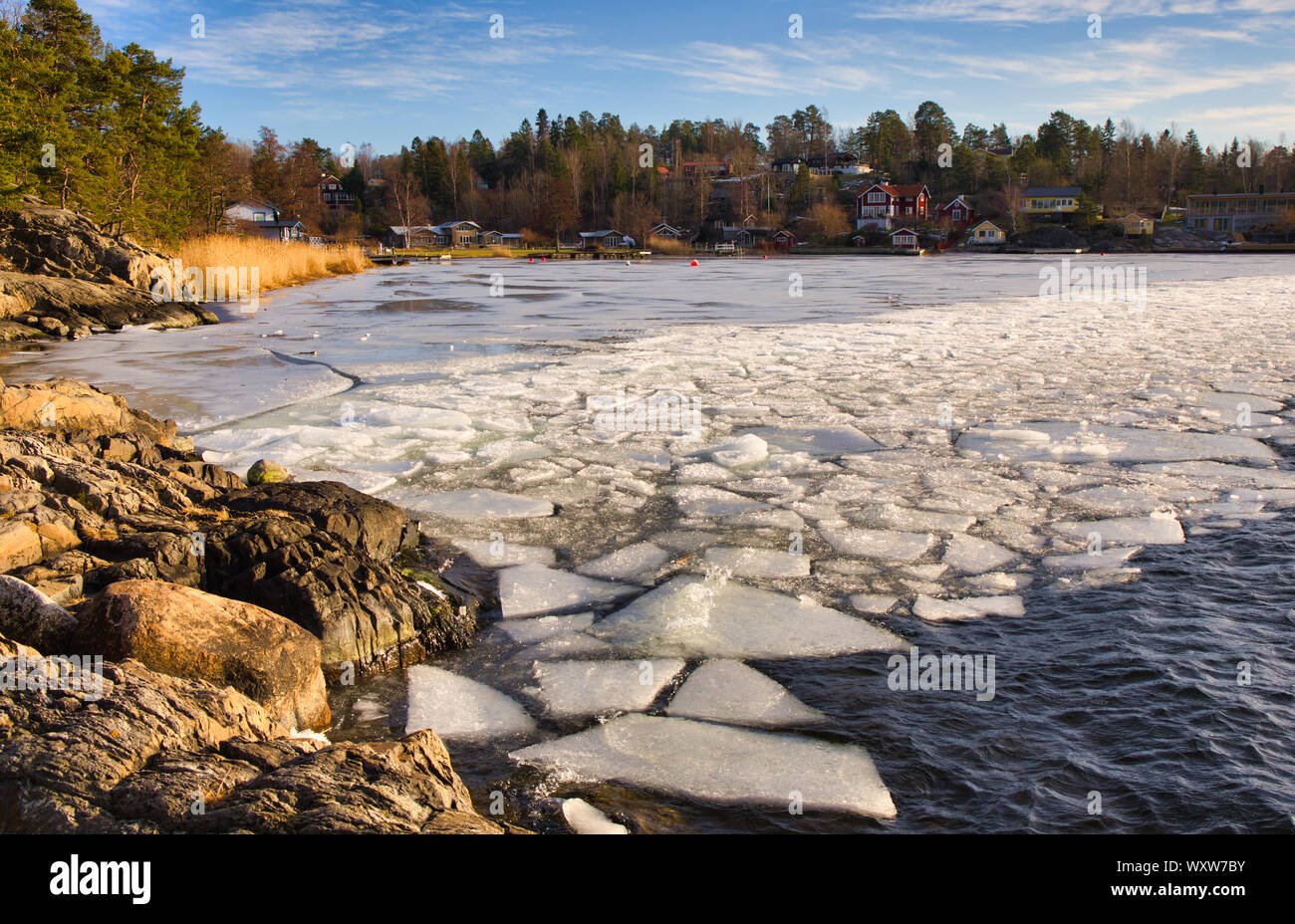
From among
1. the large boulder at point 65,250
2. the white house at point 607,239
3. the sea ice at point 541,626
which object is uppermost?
the white house at point 607,239

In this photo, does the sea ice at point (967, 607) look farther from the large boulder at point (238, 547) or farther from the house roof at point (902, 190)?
the house roof at point (902, 190)

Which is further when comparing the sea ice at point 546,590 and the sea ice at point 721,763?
the sea ice at point 546,590

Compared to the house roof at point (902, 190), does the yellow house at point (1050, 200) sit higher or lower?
lower

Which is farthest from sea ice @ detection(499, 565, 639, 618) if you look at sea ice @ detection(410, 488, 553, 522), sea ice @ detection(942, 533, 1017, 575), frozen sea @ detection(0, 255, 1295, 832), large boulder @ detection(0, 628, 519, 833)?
sea ice @ detection(942, 533, 1017, 575)

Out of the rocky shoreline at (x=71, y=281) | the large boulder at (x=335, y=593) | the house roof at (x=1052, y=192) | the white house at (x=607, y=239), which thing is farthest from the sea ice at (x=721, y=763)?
the house roof at (x=1052, y=192)

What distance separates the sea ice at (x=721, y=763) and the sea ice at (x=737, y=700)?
69mm

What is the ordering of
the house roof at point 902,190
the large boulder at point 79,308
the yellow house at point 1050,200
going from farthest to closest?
the house roof at point 902,190, the yellow house at point 1050,200, the large boulder at point 79,308

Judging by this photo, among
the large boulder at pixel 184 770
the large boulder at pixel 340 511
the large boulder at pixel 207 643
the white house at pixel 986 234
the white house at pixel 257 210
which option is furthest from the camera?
the white house at pixel 257 210

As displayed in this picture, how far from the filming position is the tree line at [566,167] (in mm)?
23562

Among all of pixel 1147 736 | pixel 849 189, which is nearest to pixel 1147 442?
pixel 1147 736

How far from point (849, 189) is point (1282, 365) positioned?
9218 cm

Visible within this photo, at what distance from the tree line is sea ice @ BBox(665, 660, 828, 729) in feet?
78.7
